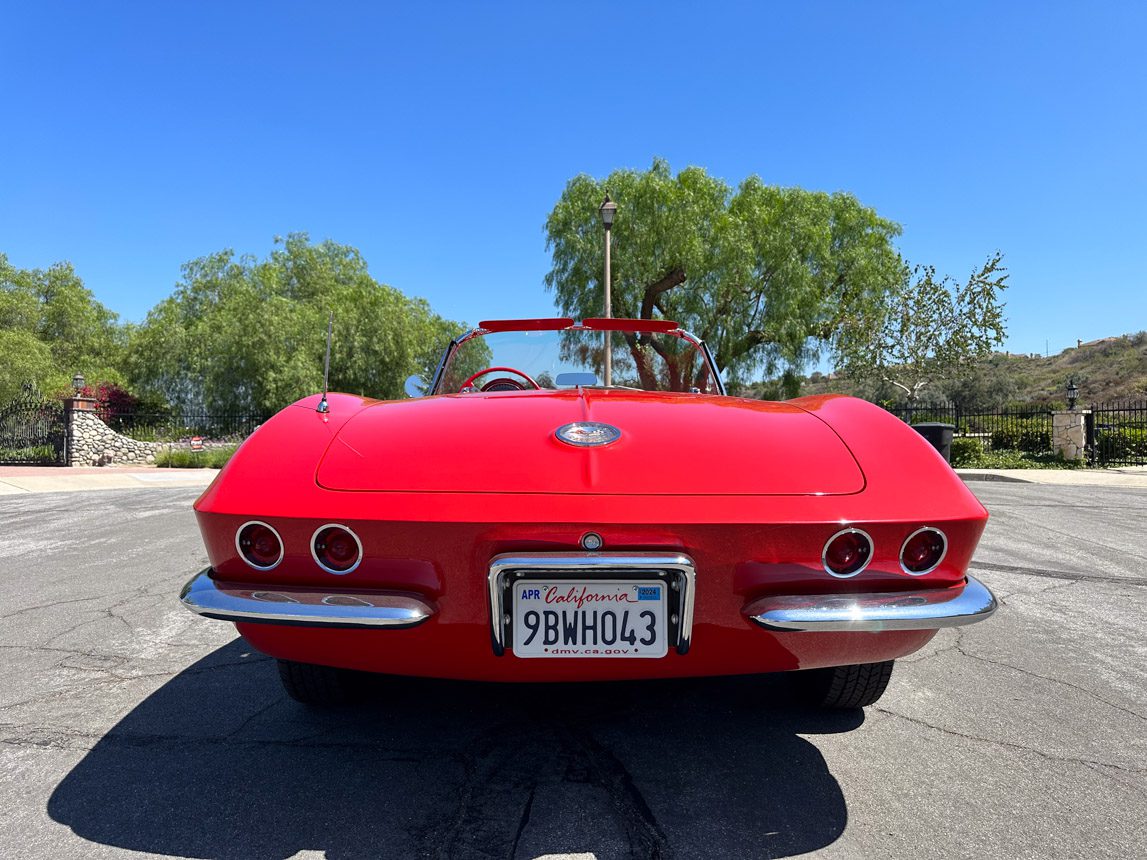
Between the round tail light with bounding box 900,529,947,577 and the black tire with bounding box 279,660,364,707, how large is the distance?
1.74 meters

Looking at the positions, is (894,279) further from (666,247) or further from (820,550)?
(820,550)

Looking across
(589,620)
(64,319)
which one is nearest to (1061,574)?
(589,620)

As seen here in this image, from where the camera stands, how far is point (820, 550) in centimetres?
174

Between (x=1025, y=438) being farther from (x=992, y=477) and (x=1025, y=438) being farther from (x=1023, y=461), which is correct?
(x=992, y=477)

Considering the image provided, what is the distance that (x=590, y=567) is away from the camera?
1.68 meters

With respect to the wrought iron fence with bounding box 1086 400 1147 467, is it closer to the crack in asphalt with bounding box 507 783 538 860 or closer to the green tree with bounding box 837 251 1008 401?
the green tree with bounding box 837 251 1008 401

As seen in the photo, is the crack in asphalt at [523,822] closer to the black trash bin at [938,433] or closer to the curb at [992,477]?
the black trash bin at [938,433]

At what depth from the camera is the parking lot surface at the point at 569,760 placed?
1742 mm

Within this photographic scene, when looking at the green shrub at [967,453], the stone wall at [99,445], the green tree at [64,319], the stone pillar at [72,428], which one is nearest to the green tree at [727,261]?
the green shrub at [967,453]

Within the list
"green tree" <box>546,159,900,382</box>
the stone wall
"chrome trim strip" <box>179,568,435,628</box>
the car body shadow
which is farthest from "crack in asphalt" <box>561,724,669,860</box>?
"green tree" <box>546,159,900,382</box>

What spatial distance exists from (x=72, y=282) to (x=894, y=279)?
3922cm

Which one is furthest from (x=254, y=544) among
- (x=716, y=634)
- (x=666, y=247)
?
(x=666, y=247)

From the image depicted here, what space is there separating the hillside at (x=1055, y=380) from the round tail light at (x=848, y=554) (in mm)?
30774

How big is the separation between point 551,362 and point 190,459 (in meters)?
16.4
